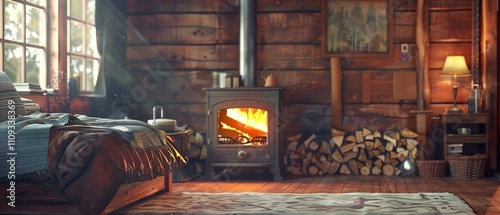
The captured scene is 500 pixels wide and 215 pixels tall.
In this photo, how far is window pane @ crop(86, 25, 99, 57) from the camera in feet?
23.1

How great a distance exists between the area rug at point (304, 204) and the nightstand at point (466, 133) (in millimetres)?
1572

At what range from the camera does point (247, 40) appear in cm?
693

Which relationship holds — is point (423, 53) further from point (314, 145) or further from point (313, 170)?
point (313, 170)

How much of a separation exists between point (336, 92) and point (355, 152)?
643 millimetres

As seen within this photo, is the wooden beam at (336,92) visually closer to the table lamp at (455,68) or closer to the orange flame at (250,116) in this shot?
the orange flame at (250,116)

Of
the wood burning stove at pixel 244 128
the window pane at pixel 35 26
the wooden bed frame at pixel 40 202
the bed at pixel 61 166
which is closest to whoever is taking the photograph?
the bed at pixel 61 166

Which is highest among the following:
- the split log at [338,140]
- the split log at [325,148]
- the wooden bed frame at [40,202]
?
the split log at [338,140]

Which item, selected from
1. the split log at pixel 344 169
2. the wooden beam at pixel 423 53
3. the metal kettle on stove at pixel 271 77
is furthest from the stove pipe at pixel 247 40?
the wooden beam at pixel 423 53

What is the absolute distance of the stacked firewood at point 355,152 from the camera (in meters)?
7.05

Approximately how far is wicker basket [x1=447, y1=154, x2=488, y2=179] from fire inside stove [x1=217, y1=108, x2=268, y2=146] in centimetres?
185

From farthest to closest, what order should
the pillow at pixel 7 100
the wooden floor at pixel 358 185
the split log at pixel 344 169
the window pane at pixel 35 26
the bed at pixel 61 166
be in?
the split log at pixel 344 169, the window pane at pixel 35 26, the wooden floor at pixel 358 185, the pillow at pixel 7 100, the bed at pixel 61 166

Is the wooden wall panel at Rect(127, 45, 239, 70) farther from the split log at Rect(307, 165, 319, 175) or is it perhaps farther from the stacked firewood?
the split log at Rect(307, 165, 319, 175)

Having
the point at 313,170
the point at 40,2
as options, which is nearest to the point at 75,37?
the point at 40,2

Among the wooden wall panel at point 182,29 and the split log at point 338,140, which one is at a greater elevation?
the wooden wall panel at point 182,29
